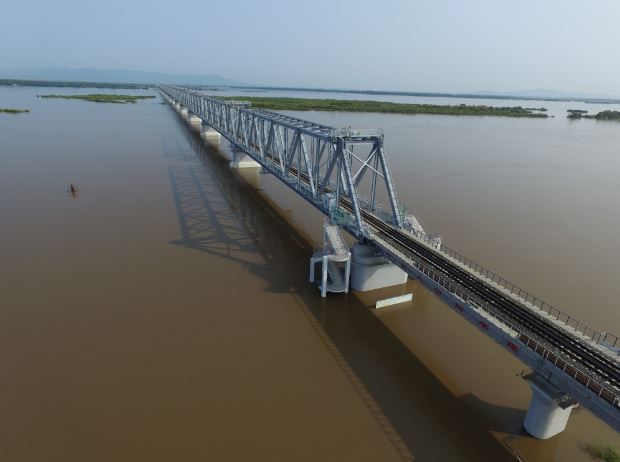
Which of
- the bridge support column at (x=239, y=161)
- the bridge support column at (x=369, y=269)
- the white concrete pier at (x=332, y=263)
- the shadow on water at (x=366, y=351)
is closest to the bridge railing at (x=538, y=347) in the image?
the shadow on water at (x=366, y=351)

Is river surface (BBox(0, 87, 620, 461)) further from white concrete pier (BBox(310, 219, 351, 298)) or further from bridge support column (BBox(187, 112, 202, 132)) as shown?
bridge support column (BBox(187, 112, 202, 132))

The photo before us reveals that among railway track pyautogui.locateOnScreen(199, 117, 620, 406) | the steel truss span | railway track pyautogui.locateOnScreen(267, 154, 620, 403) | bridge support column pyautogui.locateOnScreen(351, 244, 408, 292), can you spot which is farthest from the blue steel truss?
railway track pyautogui.locateOnScreen(199, 117, 620, 406)

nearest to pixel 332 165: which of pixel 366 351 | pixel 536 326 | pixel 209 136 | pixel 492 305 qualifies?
pixel 366 351

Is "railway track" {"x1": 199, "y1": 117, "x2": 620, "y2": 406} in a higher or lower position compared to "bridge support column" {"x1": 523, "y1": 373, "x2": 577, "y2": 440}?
higher

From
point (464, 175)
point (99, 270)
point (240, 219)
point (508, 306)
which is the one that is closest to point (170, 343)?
point (99, 270)

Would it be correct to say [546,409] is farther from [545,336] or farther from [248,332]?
[248,332]

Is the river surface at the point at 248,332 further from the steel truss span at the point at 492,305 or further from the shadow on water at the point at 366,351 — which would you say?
the steel truss span at the point at 492,305
